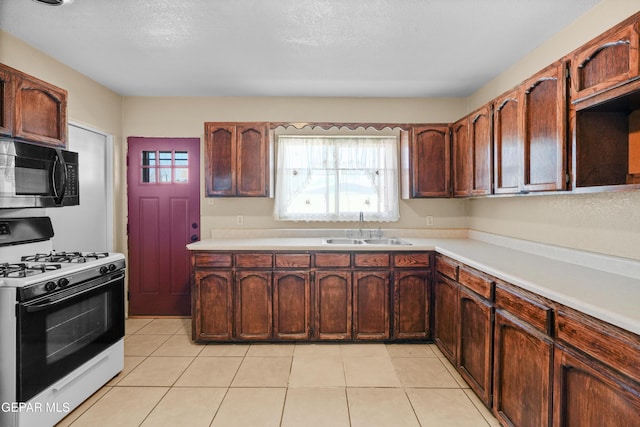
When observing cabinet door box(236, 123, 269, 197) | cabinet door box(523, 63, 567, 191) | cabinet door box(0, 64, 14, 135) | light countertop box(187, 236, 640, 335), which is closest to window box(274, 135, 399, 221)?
cabinet door box(236, 123, 269, 197)

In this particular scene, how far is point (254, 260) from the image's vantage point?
3.05m

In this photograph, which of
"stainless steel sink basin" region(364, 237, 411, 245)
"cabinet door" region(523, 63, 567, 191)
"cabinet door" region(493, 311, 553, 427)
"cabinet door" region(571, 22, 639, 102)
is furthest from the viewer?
"stainless steel sink basin" region(364, 237, 411, 245)

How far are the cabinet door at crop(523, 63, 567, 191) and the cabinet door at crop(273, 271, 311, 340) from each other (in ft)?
6.29

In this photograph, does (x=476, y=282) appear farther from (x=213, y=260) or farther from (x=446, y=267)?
(x=213, y=260)

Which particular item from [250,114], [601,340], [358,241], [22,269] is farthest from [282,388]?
[250,114]

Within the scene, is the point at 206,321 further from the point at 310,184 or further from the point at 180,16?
the point at 180,16

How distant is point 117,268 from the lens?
246 centimetres

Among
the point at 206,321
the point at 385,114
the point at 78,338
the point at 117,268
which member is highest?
the point at 385,114

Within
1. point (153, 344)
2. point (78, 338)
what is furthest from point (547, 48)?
point (153, 344)

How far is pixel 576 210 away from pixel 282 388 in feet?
7.61

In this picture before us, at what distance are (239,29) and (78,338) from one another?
2.23 meters

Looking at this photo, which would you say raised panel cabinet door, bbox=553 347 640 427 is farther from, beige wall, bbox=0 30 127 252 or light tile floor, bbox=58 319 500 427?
beige wall, bbox=0 30 127 252

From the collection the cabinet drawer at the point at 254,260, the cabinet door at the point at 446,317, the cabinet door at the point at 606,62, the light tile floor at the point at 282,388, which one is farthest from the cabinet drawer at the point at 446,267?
the cabinet drawer at the point at 254,260

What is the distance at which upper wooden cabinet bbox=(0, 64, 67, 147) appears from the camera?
200cm
